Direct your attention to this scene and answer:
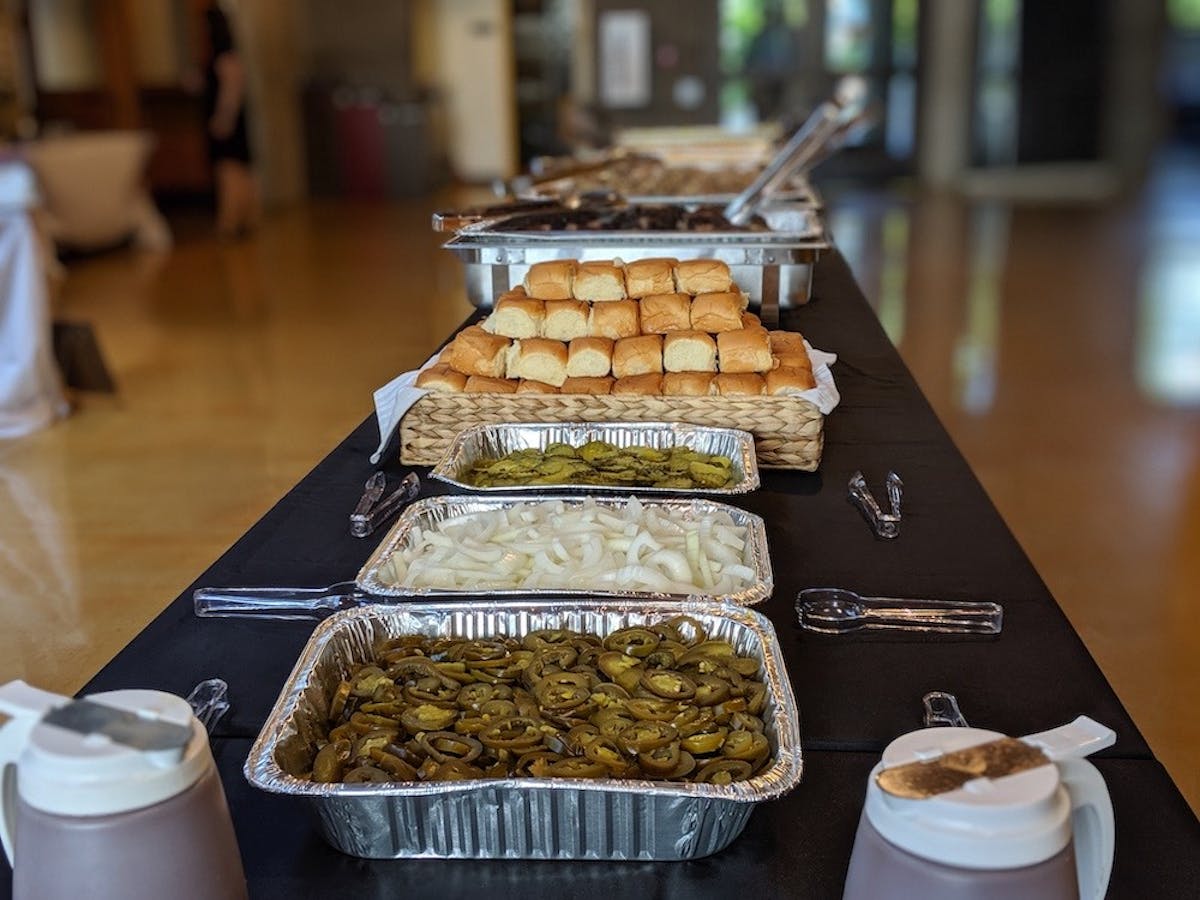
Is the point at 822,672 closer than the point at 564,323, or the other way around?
the point at 822,672

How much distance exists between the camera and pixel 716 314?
150 centimetres

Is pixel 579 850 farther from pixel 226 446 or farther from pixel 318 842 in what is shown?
pixel 226 446

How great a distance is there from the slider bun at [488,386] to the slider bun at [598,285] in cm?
26

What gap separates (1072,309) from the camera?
4.99 m

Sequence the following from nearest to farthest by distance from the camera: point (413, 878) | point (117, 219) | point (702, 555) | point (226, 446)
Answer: point (413, 878) < point (702, 555) < point (226, 446) < point (117, 219)

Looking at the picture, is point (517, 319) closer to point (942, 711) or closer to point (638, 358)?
point (638, 358)

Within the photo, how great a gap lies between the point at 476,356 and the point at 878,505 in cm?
52

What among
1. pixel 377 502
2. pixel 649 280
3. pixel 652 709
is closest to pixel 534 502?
pixel 377 502

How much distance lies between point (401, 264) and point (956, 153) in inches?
213

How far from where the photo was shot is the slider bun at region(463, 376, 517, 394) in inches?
53.9

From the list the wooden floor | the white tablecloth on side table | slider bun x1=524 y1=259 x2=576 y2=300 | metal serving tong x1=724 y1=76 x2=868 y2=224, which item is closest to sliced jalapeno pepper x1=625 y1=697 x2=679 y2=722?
the wooden floor

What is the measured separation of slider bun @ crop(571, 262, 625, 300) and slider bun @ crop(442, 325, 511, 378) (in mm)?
219

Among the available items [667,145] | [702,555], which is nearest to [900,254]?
[667,145]

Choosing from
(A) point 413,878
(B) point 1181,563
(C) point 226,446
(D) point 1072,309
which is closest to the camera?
(A) point 413,878
